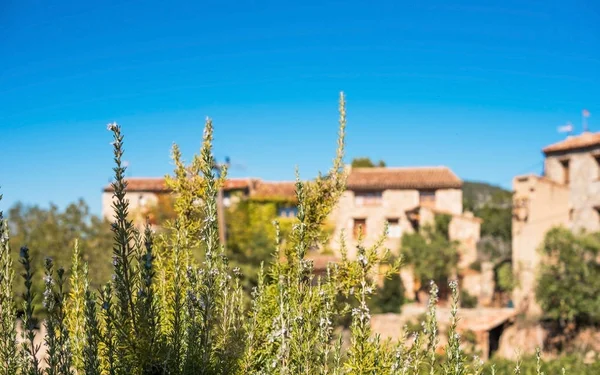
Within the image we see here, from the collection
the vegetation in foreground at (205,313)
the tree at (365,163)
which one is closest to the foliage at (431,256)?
the tree at (365,163)

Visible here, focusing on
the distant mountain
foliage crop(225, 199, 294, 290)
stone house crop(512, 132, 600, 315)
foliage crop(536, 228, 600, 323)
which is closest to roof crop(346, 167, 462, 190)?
the distant mountain

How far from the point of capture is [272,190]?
121 feet

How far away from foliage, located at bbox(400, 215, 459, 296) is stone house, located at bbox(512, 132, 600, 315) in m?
4.79

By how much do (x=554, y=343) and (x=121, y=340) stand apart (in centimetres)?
2385

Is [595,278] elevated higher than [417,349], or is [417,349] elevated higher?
[417,349]

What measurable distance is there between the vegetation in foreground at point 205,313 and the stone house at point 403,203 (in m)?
29.0

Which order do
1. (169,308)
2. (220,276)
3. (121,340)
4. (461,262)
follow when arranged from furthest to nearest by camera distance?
(461,262)
(169,308)
(220,276)
(121,340)

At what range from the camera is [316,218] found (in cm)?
333

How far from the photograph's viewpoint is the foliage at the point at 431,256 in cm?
2991

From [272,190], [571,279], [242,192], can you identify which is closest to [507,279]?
[571,279]

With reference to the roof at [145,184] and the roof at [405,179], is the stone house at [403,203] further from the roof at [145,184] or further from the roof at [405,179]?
the roof at [145,184]

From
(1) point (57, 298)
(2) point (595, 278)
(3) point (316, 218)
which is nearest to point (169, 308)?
(1) point (57, 298)

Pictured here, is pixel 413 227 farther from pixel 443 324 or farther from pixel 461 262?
pixel 443 324

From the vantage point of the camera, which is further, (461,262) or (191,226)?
(461,262)
